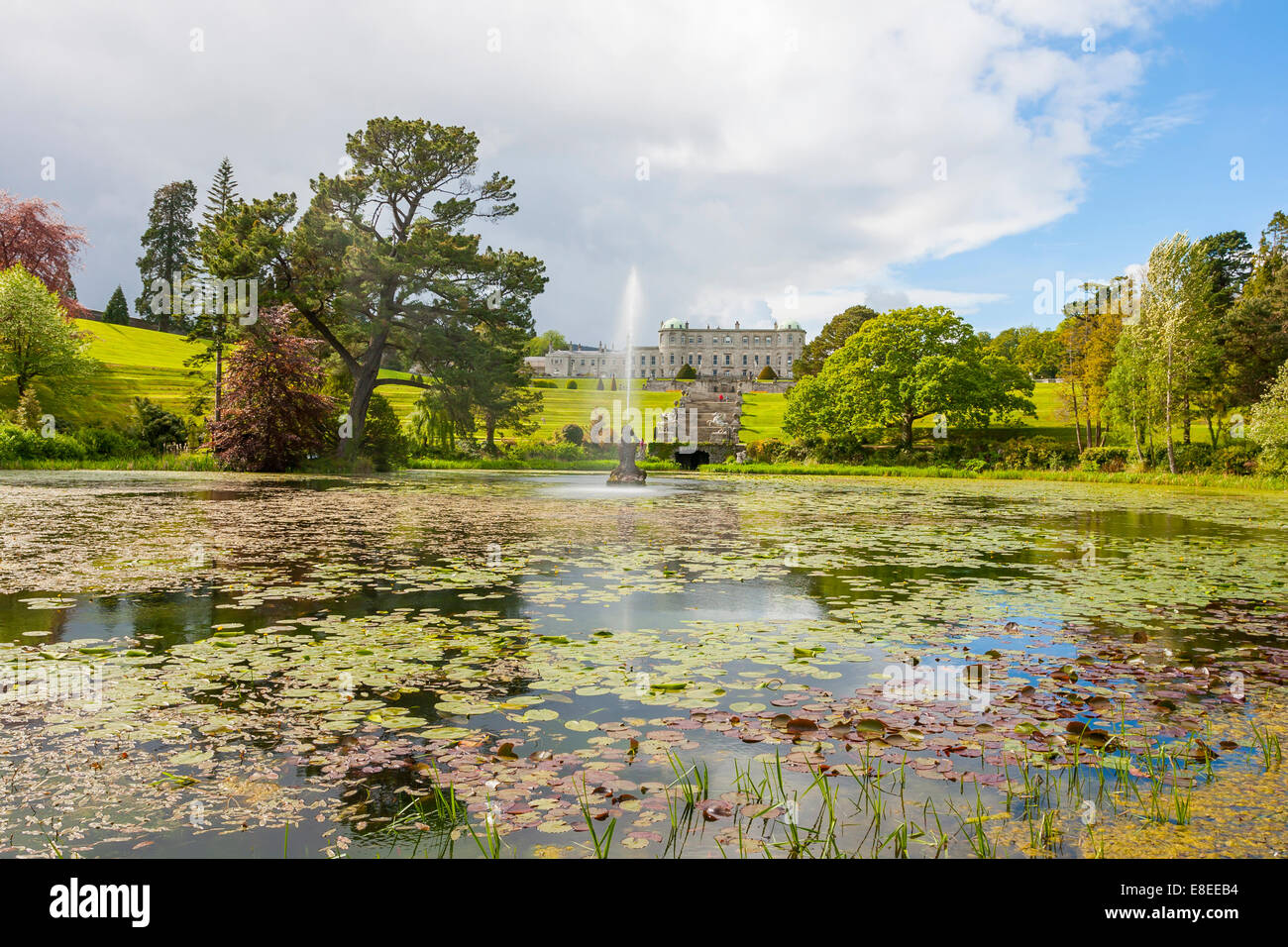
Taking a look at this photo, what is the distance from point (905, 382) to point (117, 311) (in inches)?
2680

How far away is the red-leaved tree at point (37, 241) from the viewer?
143 feet

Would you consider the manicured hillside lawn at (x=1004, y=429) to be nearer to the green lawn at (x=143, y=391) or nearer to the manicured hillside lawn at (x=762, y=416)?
the manicured hillside lawn at (x=762, y=416)

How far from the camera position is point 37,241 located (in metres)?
44.3

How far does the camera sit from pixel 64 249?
45250 millimetres

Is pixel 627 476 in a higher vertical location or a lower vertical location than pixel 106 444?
lower

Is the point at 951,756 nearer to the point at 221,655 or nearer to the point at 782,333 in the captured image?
Result: the point at 221,655

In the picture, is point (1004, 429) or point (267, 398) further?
point (1004, 429)

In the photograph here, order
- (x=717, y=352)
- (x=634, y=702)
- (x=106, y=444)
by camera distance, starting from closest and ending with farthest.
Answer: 1. (x=634, y=702)
2. (x=106, y=444)
3. (x=717, y=352)

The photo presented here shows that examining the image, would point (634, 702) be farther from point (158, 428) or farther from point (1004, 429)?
point (1004, 429)

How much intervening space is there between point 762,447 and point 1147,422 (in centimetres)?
2041

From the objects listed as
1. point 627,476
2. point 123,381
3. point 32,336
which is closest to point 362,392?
point 627,476

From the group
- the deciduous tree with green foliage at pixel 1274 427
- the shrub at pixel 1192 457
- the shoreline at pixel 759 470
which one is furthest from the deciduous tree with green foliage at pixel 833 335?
the deciduous tree with green foliage at pixel 1274 427
